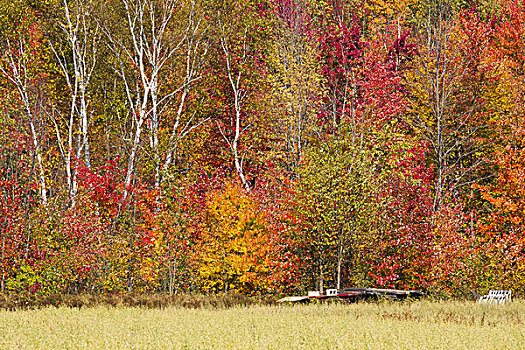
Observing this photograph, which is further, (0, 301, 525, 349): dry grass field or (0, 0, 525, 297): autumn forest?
(0, 0, 525, 297): autumn forest

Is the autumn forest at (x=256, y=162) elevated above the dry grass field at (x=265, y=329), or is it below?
above

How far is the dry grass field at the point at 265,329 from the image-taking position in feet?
25.1

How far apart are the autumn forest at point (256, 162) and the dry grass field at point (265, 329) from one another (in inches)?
210

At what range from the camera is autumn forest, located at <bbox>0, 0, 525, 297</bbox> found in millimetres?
17406

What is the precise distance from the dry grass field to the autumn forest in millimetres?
5335

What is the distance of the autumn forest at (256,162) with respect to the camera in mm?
17406

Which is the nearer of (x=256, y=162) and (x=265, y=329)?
(x=265, y=329)

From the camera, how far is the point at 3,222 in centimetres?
1664

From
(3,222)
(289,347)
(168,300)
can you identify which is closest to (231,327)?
(289,347)

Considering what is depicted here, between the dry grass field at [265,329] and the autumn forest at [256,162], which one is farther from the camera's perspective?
the autumn forest at [256,162]

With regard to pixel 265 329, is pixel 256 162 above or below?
above

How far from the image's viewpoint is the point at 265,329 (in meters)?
9.05

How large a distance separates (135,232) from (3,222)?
12.8ft

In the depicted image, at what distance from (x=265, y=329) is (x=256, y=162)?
19.1 meters
